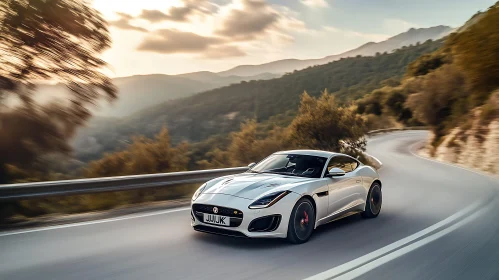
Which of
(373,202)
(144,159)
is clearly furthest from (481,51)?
(373,202)

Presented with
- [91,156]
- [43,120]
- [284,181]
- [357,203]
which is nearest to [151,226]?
[284,181]

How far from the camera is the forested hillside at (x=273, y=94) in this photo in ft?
204

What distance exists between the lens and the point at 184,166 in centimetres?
1548

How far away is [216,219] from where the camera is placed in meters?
6.70

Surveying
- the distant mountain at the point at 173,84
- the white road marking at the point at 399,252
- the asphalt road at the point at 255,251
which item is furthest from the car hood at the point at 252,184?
the distant mountain at the point at 173,84

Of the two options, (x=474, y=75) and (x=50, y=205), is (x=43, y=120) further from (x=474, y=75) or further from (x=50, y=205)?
(x=474, y=75)

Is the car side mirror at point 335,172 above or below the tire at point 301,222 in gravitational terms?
above

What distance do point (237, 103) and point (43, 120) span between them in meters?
77.6

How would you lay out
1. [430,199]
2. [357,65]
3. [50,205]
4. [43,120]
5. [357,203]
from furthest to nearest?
[357,65] < [430,199] < [43,120] < [50,205] < [357,203]

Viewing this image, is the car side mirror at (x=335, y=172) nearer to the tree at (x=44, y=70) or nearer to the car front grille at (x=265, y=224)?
the car front grille at (x=265, y=224)

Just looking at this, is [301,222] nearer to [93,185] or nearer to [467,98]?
[93,185]

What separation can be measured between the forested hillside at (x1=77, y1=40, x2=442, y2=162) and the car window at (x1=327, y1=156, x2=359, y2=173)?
39.1 m

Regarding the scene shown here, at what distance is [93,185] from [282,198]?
4.01 metres

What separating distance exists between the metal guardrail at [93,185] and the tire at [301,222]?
4.05 meters
